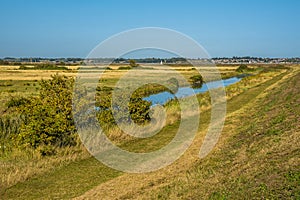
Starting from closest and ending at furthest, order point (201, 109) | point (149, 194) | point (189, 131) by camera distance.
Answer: point (149, 194), point (189, 131), point (201, 109)

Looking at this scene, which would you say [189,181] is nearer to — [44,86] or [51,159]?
[51,159]

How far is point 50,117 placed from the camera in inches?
475

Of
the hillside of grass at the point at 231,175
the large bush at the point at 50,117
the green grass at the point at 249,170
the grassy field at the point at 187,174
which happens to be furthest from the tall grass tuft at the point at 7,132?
the green grass at the point at 249,170

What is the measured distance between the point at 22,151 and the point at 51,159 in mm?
1149

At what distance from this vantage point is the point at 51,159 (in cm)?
1077

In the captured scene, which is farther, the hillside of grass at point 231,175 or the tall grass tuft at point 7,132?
the tall grass tuft at point 7,132

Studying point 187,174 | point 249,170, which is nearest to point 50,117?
point 187,174

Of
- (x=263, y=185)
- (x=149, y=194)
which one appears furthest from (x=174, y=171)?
(x=263, y=185)

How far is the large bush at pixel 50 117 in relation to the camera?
11703 mm

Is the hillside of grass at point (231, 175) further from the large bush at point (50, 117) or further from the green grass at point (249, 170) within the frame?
the large bush at point (50, 117)

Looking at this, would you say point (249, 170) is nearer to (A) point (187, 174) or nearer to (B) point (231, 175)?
(B) point (231, 175)

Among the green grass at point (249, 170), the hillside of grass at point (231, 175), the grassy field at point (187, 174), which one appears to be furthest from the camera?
the grassy field at point (187, 174)

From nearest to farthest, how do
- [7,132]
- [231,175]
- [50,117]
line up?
[231,175]
[50,117]
[7,132]

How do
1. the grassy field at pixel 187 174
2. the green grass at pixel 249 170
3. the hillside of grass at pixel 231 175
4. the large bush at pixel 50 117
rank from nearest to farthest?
the green grass at pixel 249 170
the hillside of grass at pixel 231 175
the grassy field at pixel 187 174
the large bush at pixel 50 117
